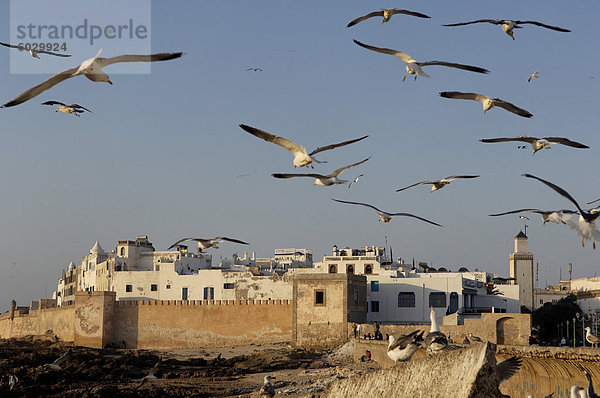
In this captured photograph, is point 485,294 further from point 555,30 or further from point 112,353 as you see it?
point 555,30

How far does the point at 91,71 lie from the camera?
12.5 metres

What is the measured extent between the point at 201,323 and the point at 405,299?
478 inches

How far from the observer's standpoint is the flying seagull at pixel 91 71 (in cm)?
1086

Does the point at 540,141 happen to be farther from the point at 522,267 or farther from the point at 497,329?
the point at 522,267

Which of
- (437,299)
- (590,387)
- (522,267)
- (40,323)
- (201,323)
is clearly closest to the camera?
(590,387)

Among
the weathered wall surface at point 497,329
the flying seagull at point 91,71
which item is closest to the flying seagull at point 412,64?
the flying seagull at point 91,71

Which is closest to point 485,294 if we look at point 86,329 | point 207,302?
point 207,302

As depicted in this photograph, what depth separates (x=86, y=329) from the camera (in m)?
50.1

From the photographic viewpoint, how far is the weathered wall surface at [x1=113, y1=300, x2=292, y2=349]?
151 ft

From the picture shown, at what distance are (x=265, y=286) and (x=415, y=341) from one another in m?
42.8

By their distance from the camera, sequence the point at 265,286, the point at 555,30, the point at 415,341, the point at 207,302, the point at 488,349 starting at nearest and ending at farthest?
the point at 488,349
the point at 415,341
the point at 555,30
the point at 207,302
the point at 265,286

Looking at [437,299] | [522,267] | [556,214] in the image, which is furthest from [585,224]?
[522,267]

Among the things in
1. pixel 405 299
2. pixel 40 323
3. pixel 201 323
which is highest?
pixel 405 299

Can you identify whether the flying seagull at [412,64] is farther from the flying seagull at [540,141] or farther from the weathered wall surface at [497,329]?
the weathered wall surface at [497,329]
